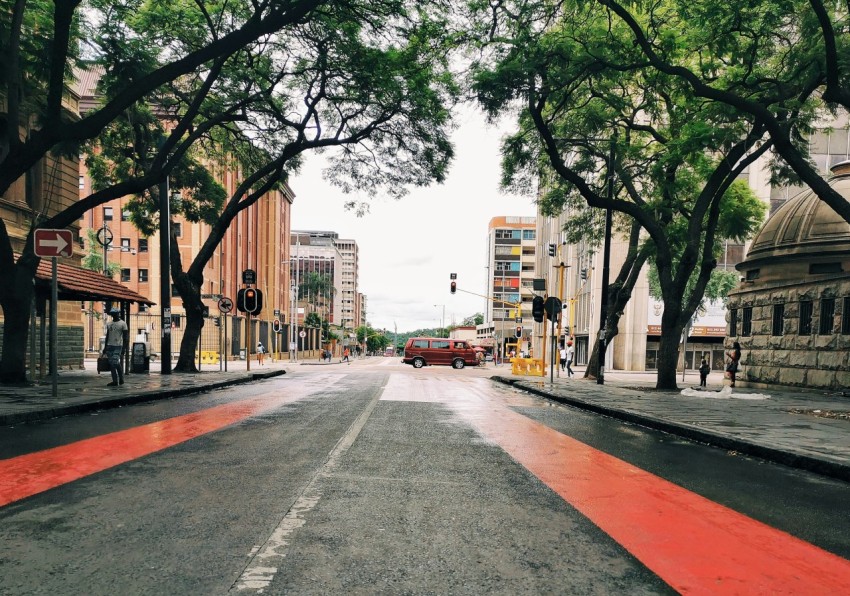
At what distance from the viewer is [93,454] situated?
21.8ft

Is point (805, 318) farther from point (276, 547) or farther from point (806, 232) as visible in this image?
point (276, 547)

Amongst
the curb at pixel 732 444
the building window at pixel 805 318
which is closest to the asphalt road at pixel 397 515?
the curb at pixel 732 444

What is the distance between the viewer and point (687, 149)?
584 inches

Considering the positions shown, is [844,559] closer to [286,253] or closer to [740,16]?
[740,16]

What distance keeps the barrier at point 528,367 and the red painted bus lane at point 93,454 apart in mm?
20051

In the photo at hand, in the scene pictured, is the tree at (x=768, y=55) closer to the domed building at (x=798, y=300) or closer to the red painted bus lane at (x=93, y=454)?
the domed building at (x=798, y=300)

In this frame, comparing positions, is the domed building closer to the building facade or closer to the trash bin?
the trash bin

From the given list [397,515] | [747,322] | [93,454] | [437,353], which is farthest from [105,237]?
[397,515]

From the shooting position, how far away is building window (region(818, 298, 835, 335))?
760 inches

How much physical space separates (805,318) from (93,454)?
70.3ft

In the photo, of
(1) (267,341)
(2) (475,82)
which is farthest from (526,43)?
(1) (267,341)

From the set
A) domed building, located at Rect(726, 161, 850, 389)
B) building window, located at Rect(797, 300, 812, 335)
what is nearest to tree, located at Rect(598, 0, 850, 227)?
domed building, located at Rect(726, 161, 850, 389)

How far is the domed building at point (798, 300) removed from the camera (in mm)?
19234

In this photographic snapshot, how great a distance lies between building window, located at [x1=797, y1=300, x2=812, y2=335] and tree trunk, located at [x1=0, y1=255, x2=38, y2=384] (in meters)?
22.3
